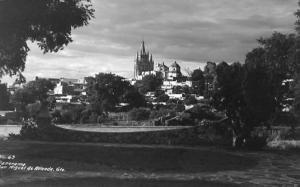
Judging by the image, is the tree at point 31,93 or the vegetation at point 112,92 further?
the vegetation at point 112,92

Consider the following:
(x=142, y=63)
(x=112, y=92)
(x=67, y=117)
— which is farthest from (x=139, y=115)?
(x=142, y=63)

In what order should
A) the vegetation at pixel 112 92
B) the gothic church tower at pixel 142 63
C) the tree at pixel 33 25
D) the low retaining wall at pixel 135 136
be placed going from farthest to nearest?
the gothic church tower at pixel 142 63 → the vegetation at pixel 112 92 → the low retaining wall at pixel 135 136 → the tree at pixel 33 25

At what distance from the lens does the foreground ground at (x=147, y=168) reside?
454 inches

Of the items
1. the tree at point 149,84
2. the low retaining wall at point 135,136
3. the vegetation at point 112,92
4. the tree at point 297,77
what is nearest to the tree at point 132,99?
the vegetation at point 112,92

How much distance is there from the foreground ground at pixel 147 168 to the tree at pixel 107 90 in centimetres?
5190

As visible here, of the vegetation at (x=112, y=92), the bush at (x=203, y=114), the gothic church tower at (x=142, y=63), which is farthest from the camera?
the gothic church tower at (x=142, y=63)

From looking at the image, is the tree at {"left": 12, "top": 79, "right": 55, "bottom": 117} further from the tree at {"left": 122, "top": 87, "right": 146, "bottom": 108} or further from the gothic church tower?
the gothic church tower

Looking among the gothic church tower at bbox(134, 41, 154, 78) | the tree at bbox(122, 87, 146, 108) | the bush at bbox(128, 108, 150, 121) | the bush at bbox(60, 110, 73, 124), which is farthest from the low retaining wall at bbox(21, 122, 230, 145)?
the gothic church tower at bbox(134, 41, 154, 78)

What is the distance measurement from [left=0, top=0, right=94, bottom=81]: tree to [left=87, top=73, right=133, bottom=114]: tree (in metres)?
48.3

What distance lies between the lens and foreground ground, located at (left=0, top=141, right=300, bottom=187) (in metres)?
11.5

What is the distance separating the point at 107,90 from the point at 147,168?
60090 mm

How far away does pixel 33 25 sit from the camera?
18.5 m

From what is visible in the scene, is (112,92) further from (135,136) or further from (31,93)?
(135,136)

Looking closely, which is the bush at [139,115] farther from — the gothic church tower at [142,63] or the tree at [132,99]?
the gothic church tower at [142,63]
